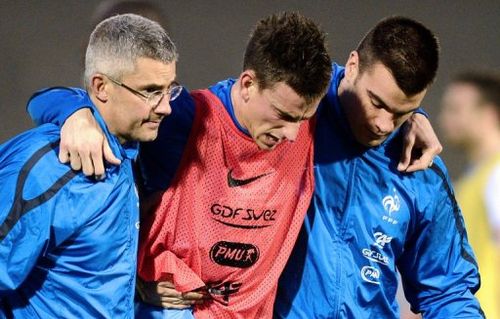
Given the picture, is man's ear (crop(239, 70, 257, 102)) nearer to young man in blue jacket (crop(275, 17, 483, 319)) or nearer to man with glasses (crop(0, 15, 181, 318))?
man with glasses (crop(0, 15, 181, 318))

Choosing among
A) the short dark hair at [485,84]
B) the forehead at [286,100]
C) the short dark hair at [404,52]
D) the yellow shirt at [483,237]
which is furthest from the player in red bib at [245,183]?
the short dark hair at [485,84]

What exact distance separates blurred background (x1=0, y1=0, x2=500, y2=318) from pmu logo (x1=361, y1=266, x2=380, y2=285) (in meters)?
2.96

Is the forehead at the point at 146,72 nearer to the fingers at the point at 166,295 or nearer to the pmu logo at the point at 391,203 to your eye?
the fingers at the point at 166,295

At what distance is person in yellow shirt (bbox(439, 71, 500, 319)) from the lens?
145 inches

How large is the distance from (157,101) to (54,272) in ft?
1.55

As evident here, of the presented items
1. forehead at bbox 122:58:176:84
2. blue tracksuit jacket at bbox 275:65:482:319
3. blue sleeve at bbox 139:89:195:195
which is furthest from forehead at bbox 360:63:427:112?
forehead at bbox 122:58:176:84

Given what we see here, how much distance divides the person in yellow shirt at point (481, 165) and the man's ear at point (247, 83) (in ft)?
4.86

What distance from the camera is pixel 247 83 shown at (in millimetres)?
2572

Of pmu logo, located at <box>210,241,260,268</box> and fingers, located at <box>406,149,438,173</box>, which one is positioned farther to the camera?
fingers, located at <box>406,149,438,173</box>

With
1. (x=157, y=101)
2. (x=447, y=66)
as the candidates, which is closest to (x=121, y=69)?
(x=157, y=101)

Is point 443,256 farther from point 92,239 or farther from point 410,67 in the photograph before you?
point 92,239

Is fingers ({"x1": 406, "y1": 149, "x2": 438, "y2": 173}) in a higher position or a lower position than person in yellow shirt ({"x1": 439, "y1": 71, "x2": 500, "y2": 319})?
higher

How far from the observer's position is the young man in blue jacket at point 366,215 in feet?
8.90

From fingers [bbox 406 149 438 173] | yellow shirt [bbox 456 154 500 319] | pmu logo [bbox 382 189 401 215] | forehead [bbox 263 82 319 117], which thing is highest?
forehead [bbox 263 82 319 117]
